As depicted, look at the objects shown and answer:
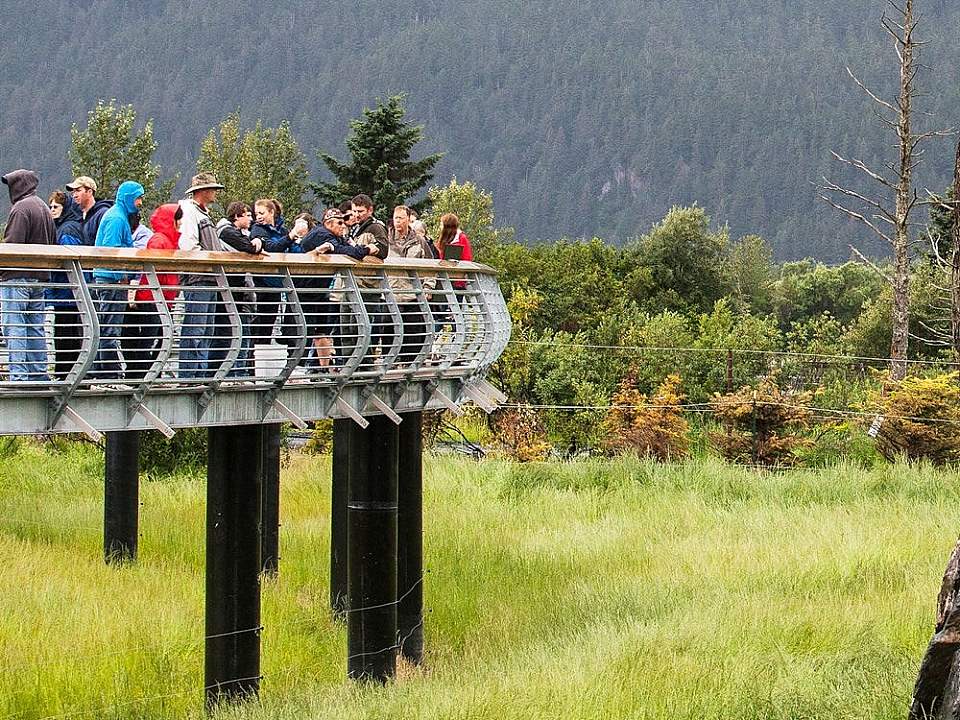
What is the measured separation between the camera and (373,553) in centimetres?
1528

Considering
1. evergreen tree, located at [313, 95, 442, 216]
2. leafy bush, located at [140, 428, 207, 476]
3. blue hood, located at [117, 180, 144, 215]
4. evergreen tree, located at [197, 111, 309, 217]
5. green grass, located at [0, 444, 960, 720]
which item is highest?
evergreen tree, located at [197, 111, 309, 217]

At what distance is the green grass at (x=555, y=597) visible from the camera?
39.7ft

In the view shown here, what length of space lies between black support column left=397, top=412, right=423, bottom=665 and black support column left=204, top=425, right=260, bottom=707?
11.3 feet

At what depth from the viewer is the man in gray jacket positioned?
11.5 metres

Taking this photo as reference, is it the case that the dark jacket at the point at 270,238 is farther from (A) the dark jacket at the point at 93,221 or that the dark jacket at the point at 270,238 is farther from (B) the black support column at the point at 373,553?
(B) the black support column at the point at 373,553

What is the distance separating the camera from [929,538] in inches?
791

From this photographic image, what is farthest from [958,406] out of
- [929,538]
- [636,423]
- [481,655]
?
[481,655]

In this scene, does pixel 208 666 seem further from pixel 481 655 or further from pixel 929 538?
pixel 929 538

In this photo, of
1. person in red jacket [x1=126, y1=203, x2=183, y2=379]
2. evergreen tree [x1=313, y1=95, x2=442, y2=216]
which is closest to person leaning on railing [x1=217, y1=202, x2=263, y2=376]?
person in red jacket [x1=126, y1=203, x2=183, y2=379]

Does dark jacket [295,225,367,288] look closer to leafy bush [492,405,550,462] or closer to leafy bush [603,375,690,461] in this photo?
leafy bush [603,375,690,461]

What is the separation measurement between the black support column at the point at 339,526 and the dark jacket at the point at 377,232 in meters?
3.20

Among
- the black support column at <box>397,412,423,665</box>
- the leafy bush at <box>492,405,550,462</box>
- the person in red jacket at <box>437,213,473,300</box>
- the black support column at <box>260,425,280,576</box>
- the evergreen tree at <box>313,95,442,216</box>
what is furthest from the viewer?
the evergreen tree at <box>313,95,442,216</box>

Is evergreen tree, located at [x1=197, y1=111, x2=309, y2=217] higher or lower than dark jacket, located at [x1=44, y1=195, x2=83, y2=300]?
higher

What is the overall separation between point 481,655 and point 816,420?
58.2 feet
